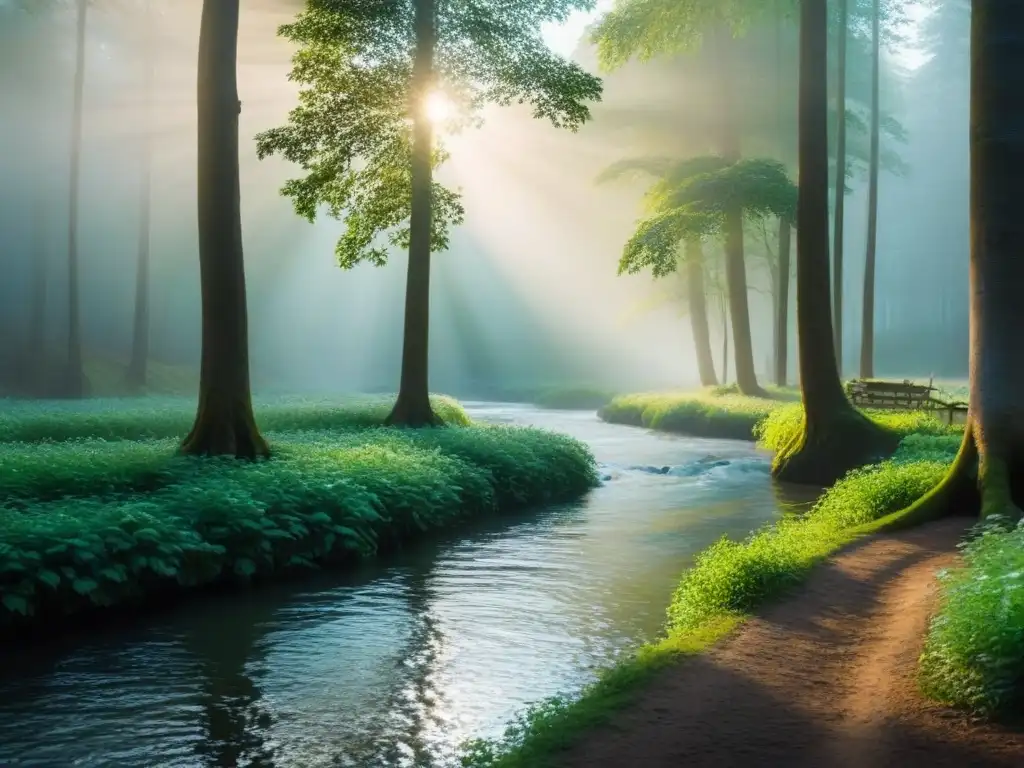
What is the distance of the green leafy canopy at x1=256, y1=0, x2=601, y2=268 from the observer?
64.6 feet

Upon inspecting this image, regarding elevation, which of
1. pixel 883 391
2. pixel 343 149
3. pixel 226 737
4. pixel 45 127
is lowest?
pixel 226 737

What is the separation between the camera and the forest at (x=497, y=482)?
246 inches

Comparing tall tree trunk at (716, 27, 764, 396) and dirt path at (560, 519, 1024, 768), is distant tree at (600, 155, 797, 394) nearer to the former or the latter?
tall tree trunk at (716, 27, 764, 396)

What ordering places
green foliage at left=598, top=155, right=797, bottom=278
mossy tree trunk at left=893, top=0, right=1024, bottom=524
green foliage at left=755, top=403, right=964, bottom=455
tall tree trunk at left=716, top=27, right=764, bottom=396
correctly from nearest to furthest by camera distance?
mossy tree trunk at left=893, top=0, right=1024, bottom=524 → green foliage at left=755, top=403, right=964, bottom=455 → green foliage at left=598, top=155, right=797, bottom=278 → tall tree trunk at left=716, top=27, right=764, bottom=396

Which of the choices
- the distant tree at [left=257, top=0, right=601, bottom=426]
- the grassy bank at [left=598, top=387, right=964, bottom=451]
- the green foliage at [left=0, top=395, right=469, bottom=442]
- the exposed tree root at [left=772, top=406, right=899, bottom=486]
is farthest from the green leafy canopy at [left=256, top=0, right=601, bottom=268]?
the grassy bank at [left=598, top=387, right=964, bottom=451]

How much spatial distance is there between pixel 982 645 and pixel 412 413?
1543 cm

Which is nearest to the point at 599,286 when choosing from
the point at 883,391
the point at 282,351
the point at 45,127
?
the point at 282,351

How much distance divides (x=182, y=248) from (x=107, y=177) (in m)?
6.18

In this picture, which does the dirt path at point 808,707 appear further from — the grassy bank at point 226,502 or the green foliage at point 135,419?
the green foliage at point 135,419

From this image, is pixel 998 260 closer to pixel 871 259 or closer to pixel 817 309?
pixel 817 309

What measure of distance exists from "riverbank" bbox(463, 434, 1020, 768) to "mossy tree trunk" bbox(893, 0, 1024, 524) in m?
1.37

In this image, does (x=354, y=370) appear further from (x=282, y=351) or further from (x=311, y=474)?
(x=311, y=474)

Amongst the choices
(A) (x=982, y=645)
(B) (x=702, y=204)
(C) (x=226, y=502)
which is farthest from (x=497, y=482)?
(B) (x=702, y=204)

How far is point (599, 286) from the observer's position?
89.9m
